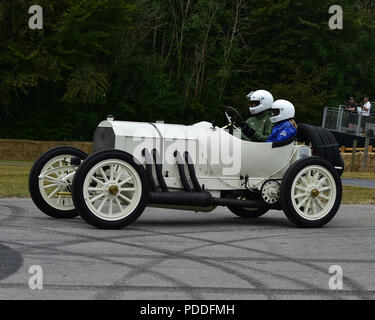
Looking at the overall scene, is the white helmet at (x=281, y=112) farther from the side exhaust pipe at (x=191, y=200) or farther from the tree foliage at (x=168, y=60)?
the tree foliage at (x=168, y=60)

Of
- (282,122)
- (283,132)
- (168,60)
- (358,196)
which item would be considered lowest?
(358,196)

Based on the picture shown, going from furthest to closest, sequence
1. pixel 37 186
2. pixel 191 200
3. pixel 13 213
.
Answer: pixel 13 213, pixel 37 186, pixel 191 200

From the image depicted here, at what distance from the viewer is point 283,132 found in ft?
33.8

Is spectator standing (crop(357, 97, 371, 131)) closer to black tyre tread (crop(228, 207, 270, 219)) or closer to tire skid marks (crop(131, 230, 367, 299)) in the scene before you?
black tyre tread (crop(228, 207, 270, 219))

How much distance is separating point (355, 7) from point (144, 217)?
44.3 metres

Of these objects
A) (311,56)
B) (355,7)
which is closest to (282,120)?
(311,56)

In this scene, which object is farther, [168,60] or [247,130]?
[168,60]

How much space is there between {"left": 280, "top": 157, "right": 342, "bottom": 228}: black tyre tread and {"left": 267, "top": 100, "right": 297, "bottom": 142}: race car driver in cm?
54

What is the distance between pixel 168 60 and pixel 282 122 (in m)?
37.3

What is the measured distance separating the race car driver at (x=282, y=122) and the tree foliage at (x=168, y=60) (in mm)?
28129

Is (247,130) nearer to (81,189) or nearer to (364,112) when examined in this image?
(81,189)

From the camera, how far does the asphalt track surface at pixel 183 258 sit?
5.64m

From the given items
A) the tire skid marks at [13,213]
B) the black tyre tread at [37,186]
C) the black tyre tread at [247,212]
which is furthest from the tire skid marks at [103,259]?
the black tyre tread at [247,212]
